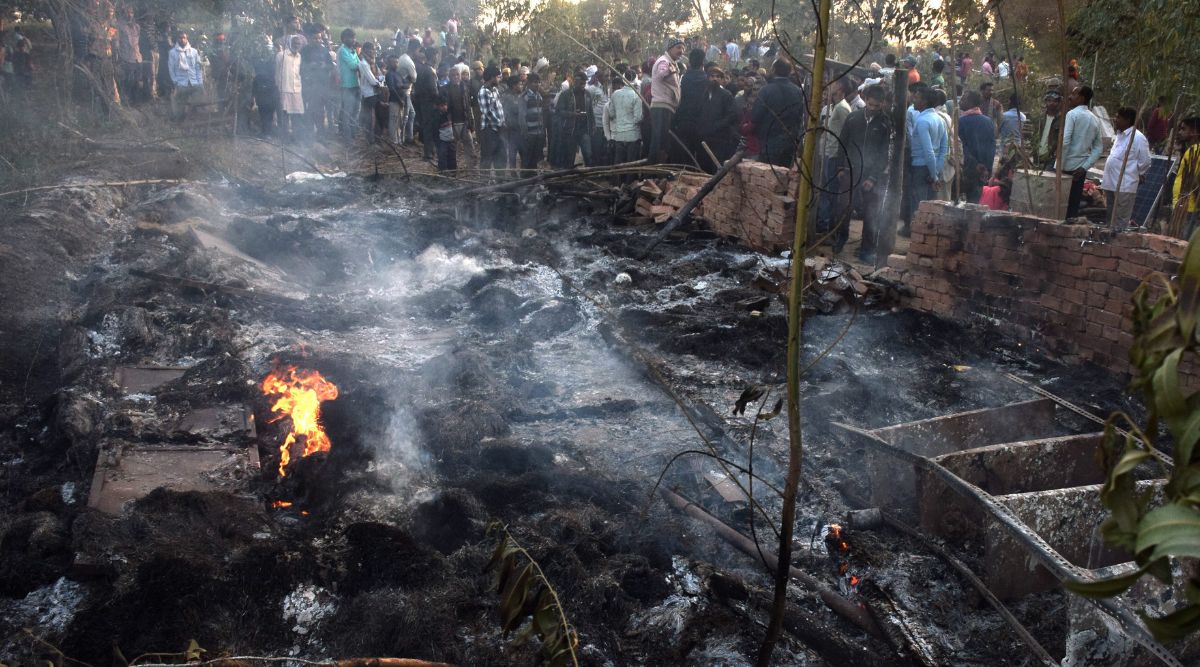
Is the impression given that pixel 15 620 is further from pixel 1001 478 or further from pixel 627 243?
pixel 627 243

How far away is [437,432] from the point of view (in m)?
5.57

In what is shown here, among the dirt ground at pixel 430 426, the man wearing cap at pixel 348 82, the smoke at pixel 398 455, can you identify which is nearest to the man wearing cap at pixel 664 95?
the dirt ground at pixel 430 426

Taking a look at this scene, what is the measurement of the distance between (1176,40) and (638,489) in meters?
4.95

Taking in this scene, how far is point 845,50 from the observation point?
2594 cm

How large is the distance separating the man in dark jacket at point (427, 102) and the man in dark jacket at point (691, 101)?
4782mm

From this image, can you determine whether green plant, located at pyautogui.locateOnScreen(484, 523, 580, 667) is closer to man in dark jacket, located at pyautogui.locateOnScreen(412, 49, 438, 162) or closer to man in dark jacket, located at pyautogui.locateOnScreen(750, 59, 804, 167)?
man in dark jacket, located at pyautogui.locateOnScreen(750, 59, 804, 167)

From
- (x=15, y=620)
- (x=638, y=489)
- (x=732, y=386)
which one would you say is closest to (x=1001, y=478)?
(x=638, y=489)

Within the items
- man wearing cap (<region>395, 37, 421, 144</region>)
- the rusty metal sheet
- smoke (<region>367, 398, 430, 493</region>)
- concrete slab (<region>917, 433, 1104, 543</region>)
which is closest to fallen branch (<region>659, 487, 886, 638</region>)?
the rusty metal sheet

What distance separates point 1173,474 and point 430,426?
4884 mm

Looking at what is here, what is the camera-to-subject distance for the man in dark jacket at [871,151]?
32.4 feet

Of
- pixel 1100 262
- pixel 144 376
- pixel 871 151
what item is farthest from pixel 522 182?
pixel 1100 262

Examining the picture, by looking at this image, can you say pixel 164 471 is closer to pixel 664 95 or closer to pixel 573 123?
pixel 664 95

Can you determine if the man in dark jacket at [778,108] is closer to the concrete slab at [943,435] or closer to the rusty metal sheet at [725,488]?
the concrete slab at [943,435]

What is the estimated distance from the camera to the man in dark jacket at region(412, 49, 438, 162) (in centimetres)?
1482
